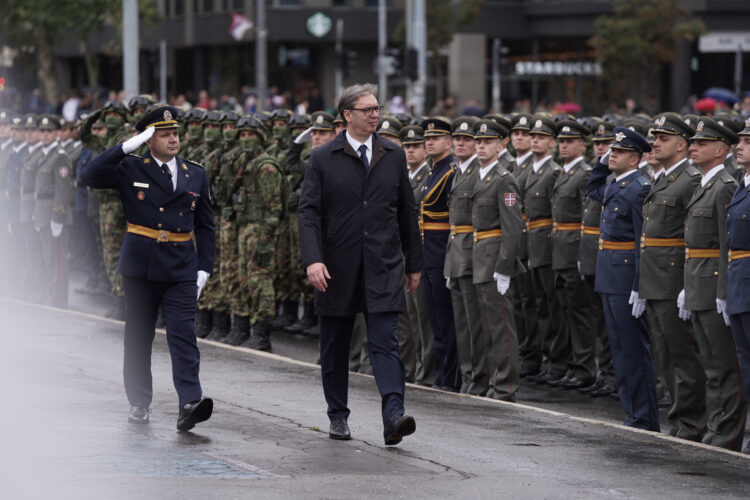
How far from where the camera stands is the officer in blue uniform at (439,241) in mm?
12672

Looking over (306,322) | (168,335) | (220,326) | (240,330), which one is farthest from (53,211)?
(168,335)

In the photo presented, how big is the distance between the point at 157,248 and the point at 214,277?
6099mm

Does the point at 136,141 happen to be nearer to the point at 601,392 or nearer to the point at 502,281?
the point at 502,281

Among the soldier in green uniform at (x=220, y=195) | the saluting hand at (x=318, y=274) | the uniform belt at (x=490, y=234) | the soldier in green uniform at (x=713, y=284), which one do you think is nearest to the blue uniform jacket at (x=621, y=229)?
the soldier in green uniform at (x=713, y=284)

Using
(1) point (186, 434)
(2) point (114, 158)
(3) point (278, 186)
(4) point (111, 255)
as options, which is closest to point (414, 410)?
(1) point (186, 434)

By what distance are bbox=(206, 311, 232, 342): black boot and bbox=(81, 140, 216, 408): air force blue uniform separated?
584 centimetres

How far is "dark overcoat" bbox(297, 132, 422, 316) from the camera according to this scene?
9.09 metres

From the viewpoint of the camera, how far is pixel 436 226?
505 inches

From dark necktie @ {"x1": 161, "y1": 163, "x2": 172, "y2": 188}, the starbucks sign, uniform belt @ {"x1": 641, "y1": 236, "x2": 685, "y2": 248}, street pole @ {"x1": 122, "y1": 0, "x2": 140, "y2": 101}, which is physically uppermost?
the starbucks sign

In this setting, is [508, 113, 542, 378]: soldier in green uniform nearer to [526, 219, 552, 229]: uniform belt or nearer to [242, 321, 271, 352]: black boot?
[526, 219, 552, 229]: uniform belt

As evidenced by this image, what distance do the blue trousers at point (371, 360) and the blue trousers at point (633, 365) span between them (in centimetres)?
238

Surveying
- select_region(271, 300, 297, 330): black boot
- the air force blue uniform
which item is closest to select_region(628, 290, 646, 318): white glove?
the air force blue uniform

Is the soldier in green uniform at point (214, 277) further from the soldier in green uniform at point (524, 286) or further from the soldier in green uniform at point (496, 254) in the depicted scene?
the soldier in green uniform at point (496, 254)

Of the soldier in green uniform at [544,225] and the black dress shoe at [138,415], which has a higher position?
the soldier in green uniform at [544,225]
